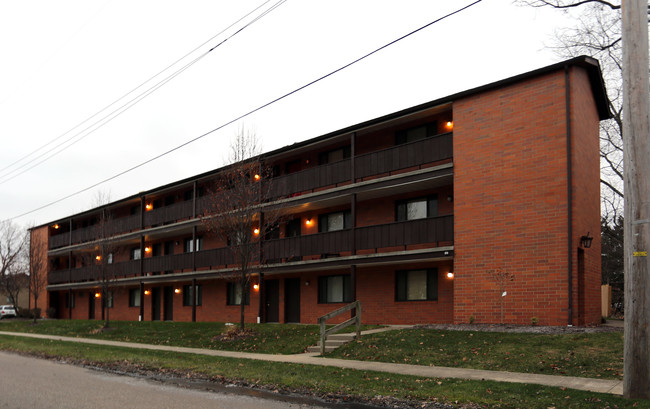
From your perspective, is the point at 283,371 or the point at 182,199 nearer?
the point at 283,371

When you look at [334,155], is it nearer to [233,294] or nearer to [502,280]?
[233,294]

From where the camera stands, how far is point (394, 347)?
15.8m

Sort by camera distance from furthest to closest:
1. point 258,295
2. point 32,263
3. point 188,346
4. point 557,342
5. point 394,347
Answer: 1. point 32,263
2. point 258,295
3. point 188,346
4. point 394,347
5. point 557,342

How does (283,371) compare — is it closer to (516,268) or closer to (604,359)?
(604,359)

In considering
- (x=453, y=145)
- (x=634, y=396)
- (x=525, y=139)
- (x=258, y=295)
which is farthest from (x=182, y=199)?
(x=634, y=396)

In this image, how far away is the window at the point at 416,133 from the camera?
22.9 meters

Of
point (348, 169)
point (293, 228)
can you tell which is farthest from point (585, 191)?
point (293, 228)

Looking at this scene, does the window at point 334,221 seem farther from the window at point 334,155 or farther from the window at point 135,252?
the window at point 135,252

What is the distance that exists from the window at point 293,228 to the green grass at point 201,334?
214 inches

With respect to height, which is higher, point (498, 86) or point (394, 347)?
point (498, 86)

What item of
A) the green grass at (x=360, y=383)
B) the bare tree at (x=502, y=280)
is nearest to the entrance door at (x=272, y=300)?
the green grass at (x=360, y=383)

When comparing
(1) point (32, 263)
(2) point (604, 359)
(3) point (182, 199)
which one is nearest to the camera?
(2) point (604, 359)

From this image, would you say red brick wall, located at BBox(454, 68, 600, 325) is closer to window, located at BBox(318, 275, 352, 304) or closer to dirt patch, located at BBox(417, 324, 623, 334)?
dirt patch, located at BBox(417, 324, 623, 334)

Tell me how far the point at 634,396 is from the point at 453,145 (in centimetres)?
1292
